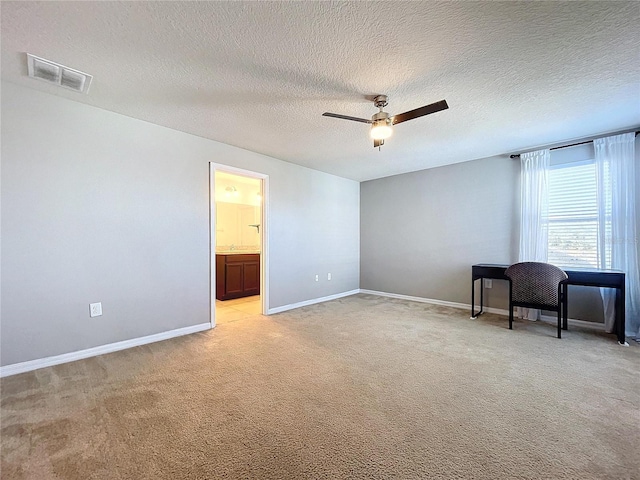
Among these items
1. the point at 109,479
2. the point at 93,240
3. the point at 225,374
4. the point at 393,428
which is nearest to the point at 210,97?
the point at 93,240

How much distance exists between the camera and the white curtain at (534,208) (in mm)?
3801

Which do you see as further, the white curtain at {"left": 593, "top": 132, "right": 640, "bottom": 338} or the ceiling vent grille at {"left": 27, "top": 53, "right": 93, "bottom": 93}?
the white curtain at {"left": 593, "top": 132, "right": 640, "bottom": 338}

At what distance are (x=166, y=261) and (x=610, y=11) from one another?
4106 millimetres

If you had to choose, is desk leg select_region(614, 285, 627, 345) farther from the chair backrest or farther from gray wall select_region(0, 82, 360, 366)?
gray wall select_region(0, 82, 360, 366)

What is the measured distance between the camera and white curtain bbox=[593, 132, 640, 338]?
125 inches

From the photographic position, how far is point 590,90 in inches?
95.0

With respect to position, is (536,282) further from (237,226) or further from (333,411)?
(237,226)

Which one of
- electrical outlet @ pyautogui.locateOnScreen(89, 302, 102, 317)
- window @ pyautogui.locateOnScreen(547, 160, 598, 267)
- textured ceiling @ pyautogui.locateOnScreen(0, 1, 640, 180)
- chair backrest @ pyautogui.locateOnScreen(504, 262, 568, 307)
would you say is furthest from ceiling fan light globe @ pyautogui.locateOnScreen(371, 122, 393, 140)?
electrical outlet @ pyautogui.locateOnScreen(89, 302, 102, 317)

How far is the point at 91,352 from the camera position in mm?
2674

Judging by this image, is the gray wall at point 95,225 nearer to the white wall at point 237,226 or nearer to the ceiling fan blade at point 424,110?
the ceiling fan blade at point 424,110

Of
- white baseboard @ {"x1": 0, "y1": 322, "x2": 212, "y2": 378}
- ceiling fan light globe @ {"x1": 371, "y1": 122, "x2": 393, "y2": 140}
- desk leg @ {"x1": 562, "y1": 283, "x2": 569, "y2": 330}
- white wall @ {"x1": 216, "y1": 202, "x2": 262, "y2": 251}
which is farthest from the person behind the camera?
white wall @ {"x1": 216, "y1": 202, "x2": 262, "y2": 251}

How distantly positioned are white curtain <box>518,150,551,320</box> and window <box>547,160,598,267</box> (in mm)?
94

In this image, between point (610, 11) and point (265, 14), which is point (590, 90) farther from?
point (265, 14)

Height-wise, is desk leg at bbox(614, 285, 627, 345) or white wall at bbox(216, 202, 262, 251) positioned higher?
white wall at bbox(216, 202, 262, 251)
